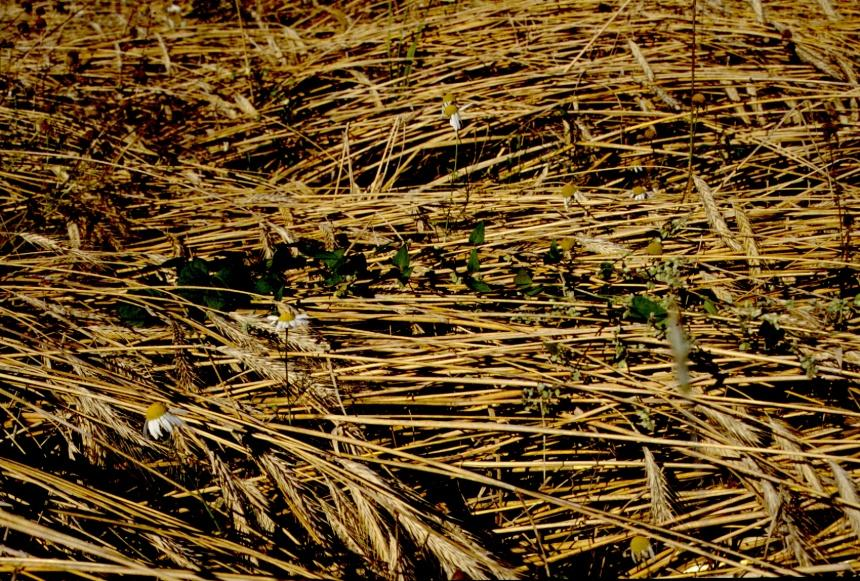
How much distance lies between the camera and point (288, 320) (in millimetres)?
1641

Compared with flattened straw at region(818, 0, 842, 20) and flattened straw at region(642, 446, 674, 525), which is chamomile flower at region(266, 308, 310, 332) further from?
flattened straw at region(818, 0, 842, 20)

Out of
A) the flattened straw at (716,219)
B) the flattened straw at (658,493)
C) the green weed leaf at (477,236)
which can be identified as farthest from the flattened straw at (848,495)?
the green weed leaf at (477,236)

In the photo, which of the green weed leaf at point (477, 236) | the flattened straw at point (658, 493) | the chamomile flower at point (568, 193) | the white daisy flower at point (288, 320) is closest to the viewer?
the flattened straw at point (658, 493)

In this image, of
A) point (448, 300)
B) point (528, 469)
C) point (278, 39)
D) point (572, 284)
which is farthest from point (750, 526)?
point (278, 39)

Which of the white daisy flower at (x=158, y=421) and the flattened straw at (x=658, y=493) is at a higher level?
the white daisy flower at (x=158, y=421)

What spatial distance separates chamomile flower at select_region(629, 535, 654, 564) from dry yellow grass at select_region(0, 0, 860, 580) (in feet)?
0.07

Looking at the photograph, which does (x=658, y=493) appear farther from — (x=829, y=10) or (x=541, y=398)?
(x=829, y=10)

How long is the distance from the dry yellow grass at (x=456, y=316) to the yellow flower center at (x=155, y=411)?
0.04 m

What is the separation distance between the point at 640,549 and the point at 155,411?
1.08m

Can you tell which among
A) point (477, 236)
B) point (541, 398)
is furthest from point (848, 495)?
point (477, 236)

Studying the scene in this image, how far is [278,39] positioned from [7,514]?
277 centimetres

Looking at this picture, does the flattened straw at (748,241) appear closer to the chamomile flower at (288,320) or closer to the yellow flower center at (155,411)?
the chamomile flower at (288,320)

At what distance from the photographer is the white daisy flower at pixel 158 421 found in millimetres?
1487

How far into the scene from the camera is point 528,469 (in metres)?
1.55
